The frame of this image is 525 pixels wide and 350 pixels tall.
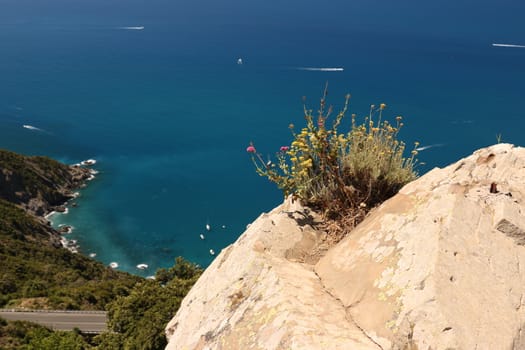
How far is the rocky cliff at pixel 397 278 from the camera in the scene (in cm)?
550

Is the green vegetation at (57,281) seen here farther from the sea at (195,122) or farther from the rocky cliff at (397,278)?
the rocky cliff at (397,278)

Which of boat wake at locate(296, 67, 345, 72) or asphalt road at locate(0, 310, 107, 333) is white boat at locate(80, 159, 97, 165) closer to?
asphalt road at locate(0, 310, 107, 333)

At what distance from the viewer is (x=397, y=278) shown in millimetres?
6191

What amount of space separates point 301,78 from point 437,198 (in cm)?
17131

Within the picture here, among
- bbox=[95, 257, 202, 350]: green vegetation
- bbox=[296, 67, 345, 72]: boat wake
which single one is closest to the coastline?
bbox=[95, 257, 202, 350]: green vegetation

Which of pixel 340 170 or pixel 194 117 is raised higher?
pixel 340 170

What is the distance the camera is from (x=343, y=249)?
25.4 ft

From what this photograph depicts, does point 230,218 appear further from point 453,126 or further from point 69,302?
point 453,126

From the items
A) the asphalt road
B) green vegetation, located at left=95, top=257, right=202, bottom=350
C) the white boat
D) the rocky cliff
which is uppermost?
the rocky cliff

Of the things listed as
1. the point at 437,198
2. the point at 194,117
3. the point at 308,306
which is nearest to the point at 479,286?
the point at 437,198

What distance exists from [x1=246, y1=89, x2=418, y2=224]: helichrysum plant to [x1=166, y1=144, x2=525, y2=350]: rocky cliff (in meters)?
0.60

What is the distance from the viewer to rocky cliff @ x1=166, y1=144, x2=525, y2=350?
550 cm

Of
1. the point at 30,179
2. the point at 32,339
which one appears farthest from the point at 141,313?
the point at 30,179

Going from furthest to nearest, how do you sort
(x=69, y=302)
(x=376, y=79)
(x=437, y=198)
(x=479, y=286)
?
(x=376, y=79) → (x=69, y=302) → (x=437, y=198) → (x=479, y=286)
